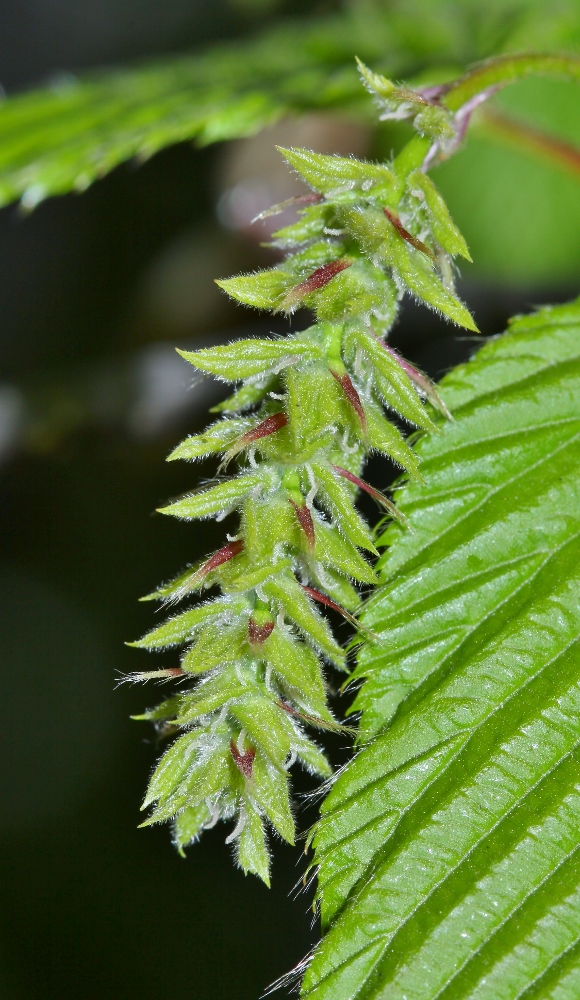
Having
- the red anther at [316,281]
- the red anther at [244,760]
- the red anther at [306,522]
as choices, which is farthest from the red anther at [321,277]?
the red anther at [244,760]

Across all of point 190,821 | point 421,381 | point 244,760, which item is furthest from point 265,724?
point 421,381

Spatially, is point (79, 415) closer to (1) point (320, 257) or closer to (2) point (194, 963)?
(1) point (320, 257)

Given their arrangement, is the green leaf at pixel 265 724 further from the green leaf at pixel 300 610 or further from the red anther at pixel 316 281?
the red anther at pixel 316 281

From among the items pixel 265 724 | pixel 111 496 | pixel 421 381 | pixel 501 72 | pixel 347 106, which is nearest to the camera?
pixel 265 724

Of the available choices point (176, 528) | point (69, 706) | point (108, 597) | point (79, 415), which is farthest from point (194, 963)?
point (79, 415)

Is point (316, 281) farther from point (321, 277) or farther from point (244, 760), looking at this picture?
point (244, 760)

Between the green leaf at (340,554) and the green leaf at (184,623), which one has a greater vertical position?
the green leaf at (184,623)

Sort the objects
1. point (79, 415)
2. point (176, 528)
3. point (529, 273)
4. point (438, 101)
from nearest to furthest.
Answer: point (438, 101), point (79, 415), point (529, 273), point (176, 528)

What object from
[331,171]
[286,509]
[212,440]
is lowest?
[286,509]
